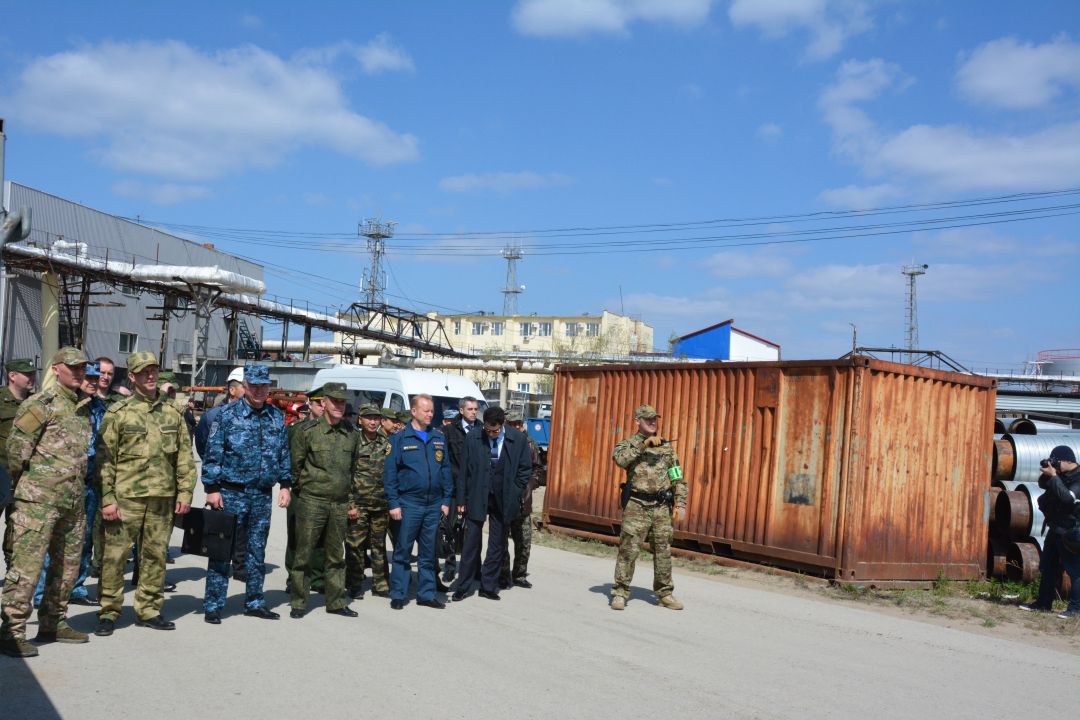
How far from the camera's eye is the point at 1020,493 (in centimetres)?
1001

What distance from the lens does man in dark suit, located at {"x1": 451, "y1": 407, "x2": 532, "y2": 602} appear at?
300 inches

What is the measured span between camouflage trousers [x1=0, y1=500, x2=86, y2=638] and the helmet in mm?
8831

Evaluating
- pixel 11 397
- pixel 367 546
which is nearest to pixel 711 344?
pixel 367 546

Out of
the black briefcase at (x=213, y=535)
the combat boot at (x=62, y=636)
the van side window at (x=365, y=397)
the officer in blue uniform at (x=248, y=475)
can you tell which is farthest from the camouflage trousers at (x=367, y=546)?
the van side window at (x=365, y=397)

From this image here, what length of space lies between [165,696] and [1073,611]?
27.6 feet

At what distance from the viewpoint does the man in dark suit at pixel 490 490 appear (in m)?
7.62

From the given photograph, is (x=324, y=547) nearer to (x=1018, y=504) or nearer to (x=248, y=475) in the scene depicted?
(x=248, y=475)

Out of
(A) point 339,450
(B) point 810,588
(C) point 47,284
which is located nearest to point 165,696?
(A) point 339,450

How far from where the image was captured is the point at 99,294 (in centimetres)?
3231

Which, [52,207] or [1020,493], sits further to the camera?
[52,207]

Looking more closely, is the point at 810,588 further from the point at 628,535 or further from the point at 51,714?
the point at 51,714

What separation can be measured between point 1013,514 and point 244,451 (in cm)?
906

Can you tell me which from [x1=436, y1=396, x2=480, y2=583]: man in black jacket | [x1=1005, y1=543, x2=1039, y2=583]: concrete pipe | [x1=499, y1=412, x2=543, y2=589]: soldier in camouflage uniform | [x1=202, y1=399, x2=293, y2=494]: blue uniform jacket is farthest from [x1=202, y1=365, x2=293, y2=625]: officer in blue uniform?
[x1=1005, y1=543, x2=1039, y2=583]: concrete pipe

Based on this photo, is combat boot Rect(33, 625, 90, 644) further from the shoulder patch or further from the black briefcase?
the shoulder patch
